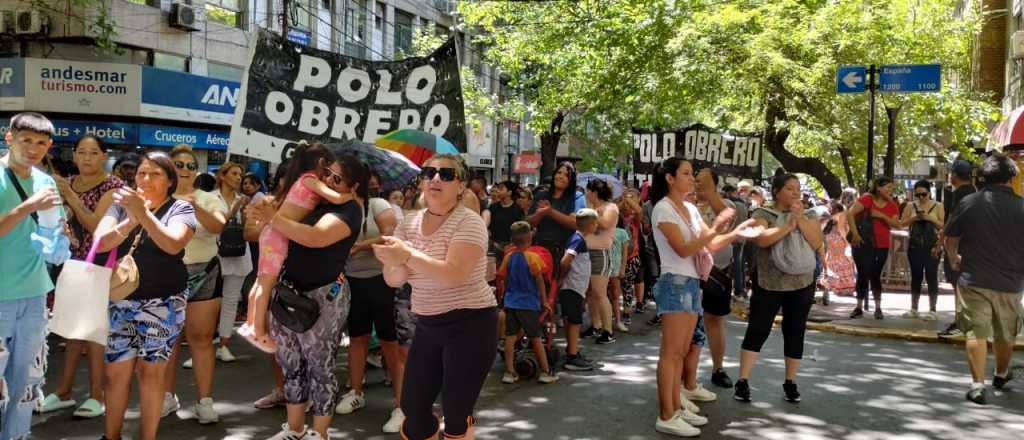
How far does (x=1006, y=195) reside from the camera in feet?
22.7

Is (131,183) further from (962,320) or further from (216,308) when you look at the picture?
(962,320)

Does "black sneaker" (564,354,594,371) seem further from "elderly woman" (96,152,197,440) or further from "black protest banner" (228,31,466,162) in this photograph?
"elderly woman" (96,152,197,440)

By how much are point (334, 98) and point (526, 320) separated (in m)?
3.23

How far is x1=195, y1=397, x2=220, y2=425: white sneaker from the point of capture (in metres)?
5.74

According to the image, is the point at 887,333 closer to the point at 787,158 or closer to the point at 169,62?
the point at 787,158

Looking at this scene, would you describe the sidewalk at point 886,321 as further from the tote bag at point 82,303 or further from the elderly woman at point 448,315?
the tote bag at point 82,303

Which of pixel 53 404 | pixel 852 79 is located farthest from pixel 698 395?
pixel 852 79

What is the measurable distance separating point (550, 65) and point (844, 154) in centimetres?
793

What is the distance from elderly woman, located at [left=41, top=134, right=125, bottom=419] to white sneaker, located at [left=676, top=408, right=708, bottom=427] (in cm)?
383

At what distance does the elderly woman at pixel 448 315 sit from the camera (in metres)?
4.06

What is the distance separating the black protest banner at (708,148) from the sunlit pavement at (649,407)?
26.4ft

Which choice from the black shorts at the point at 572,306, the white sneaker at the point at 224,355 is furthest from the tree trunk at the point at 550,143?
the white sneaker at the point at 224,355

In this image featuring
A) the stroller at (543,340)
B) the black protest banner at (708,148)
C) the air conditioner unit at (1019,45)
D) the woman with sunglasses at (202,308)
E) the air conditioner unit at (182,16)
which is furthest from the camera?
the air conditioner unit at (182,16)

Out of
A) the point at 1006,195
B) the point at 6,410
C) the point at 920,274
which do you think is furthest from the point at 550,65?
the point at 6,410
